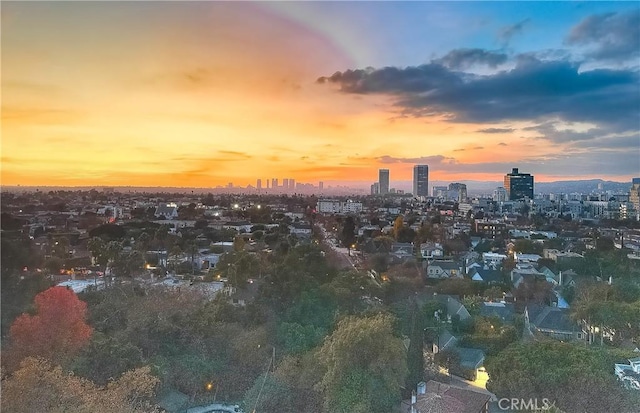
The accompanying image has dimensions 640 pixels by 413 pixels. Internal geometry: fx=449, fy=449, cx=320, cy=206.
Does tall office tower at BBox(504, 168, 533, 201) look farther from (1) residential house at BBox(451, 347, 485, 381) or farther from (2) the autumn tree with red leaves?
(2) the autumn tree with red leaves

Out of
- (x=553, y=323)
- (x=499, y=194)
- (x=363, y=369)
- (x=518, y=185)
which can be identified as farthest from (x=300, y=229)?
(x=363, y=369)

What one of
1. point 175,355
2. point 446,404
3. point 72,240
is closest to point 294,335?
point 175,355

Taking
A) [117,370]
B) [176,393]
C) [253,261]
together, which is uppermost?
[253,261]

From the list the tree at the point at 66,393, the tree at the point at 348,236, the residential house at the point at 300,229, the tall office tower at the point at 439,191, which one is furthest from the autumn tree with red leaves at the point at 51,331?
the tall office tower at the point at 439,191

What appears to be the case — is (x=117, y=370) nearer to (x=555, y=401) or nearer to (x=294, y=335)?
(x=294, y=335)

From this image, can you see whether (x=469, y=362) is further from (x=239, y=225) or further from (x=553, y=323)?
(x=239, y=225)
